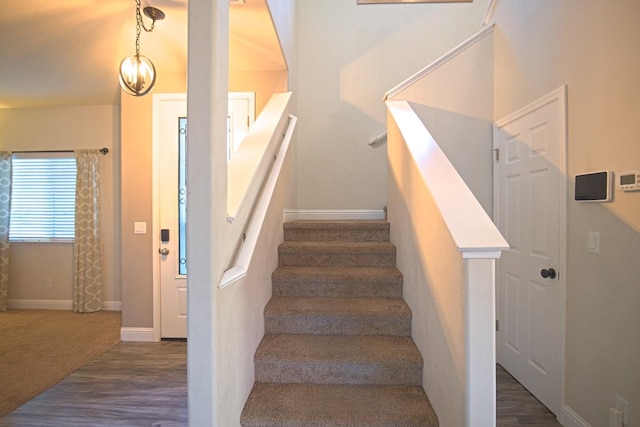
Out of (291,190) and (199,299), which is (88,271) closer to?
(291,190)

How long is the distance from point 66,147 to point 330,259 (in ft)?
13.3

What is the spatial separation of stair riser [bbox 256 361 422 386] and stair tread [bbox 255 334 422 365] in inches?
1.2

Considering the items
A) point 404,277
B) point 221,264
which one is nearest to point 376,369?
point 404,277

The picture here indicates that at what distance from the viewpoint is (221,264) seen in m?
1.33

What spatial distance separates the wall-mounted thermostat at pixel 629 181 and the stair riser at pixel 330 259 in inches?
57.0

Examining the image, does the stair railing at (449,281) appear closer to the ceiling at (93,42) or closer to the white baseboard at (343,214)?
the ceiling at (93,42)

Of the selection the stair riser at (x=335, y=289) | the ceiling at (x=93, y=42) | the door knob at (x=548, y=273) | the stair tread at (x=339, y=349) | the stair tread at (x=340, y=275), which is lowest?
the stair tread at (x=339, y=349)

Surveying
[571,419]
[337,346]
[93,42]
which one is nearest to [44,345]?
[93,42]

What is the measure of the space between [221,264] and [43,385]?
229 centimetres

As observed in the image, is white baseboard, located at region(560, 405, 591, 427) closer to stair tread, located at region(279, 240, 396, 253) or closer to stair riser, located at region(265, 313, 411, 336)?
stair riser, located at region(265, 313, 411, 336)

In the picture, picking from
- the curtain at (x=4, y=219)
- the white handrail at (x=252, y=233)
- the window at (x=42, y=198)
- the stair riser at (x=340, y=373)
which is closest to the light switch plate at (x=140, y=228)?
the white handrail at (x=252, y=233)

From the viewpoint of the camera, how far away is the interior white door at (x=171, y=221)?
3098mm

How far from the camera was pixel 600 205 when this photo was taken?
5.66ft

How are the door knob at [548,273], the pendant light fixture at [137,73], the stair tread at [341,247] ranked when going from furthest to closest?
1. the stair tread at [341,247]
2. the pendant light fixture at [137,73]
3. the door knob at [548,273]
